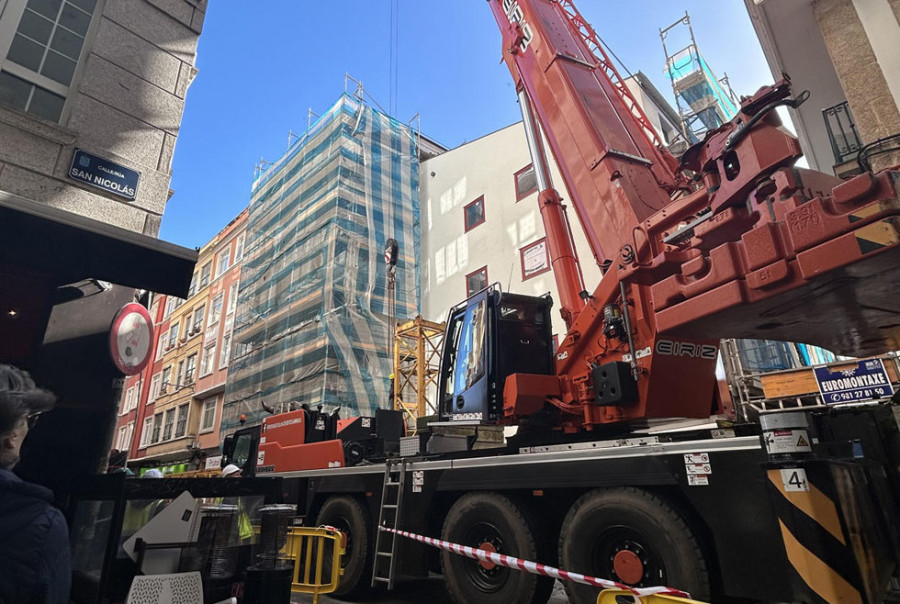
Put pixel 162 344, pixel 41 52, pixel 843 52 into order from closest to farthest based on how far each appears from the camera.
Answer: pixel 41 52, pixel 843 52, pixel 162 344

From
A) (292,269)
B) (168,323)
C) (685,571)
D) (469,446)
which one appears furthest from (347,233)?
(168,323)

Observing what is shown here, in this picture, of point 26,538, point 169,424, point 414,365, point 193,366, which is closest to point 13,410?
point 26,538

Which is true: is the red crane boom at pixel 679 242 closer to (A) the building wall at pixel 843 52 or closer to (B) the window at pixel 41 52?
(A) the building wall at pixel 843 52

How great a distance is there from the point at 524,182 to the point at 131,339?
53.6 ft

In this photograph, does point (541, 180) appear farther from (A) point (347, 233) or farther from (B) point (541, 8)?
(A) point (347, 233)

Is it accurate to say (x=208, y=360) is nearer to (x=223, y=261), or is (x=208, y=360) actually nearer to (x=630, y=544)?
(x=223, y=261)

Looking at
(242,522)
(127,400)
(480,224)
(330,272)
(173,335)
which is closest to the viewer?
(242,522)

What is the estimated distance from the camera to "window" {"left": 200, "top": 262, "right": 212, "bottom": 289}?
3195 cm

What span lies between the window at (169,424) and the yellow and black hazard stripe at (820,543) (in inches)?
1282

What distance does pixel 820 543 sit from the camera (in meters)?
3.04

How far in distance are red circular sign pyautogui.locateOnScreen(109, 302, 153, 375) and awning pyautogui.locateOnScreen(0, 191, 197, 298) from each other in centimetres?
30

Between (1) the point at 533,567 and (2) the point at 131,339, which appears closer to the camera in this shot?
(1) the point at 533,567

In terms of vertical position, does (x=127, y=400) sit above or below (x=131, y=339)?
above

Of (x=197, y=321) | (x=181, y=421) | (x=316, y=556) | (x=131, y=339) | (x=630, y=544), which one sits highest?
(x=197, y=321)
